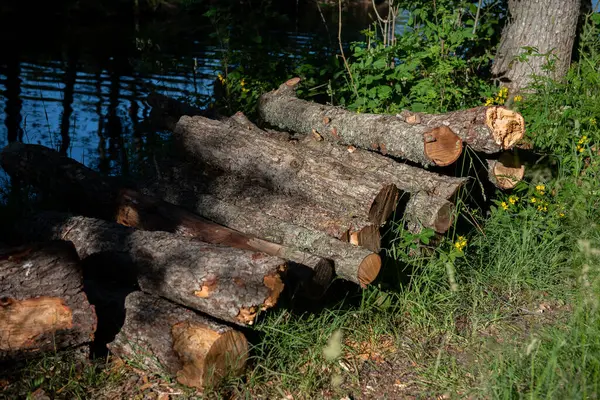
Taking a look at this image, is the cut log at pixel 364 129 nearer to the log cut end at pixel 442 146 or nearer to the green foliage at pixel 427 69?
the log cut end at pixel 442 146

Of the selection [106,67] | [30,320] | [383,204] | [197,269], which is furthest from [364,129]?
[106,67]

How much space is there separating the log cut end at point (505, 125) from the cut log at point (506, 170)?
35cm

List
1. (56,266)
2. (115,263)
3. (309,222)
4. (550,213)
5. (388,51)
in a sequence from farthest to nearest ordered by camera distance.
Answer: (388,51) → (550,213) → (309,222) → (115,263) → (56,266)

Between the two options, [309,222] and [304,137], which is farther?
[304,137]

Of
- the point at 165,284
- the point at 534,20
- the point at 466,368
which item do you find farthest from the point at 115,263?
the point at 534,20

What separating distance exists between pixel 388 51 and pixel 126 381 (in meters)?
4.25

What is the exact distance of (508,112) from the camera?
4762mm

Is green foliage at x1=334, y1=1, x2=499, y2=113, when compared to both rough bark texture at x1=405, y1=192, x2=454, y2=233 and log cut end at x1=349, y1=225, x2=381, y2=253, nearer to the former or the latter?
rough bark texture at x1=405, y1=192, x2=454, y2=233

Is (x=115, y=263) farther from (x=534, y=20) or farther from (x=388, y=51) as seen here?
(x=534, y=20)

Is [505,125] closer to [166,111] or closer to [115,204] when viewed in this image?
[115,204]

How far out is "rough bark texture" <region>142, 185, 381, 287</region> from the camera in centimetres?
399

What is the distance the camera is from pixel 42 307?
3557 millimetres

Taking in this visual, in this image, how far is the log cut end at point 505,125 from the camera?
15.6ft

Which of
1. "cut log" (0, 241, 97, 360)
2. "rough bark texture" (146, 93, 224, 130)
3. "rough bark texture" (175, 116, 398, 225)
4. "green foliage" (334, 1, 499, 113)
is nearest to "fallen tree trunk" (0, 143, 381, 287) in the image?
"rough bark texture" (175, 116, 398, 225)
